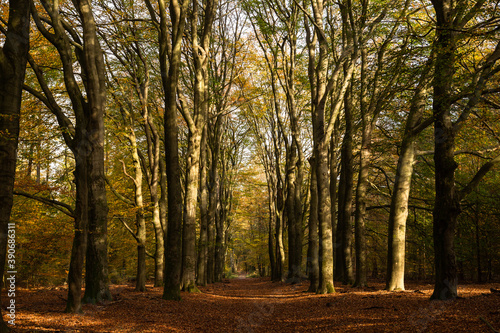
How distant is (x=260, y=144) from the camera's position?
24516 mm

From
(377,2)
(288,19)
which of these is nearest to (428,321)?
(377,2)

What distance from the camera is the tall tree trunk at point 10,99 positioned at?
208 inches

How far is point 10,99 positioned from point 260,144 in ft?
64.2

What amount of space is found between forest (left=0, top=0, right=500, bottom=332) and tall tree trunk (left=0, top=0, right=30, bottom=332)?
0.09ft

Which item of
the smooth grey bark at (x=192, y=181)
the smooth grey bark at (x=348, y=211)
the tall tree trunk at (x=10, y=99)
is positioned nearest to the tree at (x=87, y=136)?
the tall tree trunk at (x=10, y=99)

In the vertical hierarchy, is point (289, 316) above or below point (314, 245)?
below

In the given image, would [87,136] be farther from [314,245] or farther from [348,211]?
[348,211]

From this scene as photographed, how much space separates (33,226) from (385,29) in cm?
1658

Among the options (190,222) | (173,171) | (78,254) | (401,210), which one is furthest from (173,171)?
(401,210)

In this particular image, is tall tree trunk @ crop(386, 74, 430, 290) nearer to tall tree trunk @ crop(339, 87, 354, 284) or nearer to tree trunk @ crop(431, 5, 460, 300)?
tree trunk @ crop(431, 5, 460, 300)

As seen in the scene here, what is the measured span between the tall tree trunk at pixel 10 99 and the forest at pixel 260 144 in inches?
1.1

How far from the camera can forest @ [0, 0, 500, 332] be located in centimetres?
664

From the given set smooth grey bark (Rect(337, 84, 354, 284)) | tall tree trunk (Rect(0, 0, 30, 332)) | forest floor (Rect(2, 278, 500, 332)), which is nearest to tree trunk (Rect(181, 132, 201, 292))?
forest floor (Rect(2, 278, 500, 332))

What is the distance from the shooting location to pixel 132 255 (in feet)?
83.6
